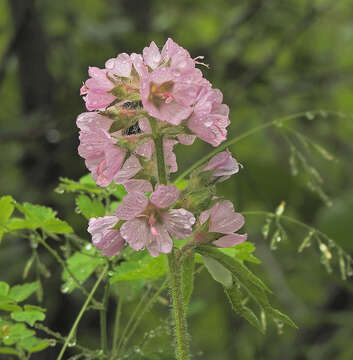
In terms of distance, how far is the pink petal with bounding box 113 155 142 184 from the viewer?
0.83 meters

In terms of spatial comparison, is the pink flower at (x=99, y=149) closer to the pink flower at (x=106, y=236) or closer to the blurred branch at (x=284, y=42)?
the pink flower at (x=106, y=236)

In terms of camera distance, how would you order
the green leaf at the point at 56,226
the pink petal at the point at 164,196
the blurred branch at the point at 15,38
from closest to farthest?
1. the pink petal at the point at 164,196
2. the green leaf at the point at 56,226
3. the blurred branch at the point at 15,38

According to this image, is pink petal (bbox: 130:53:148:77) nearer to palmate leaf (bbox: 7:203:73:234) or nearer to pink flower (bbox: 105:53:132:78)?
pink flower (bbox: 105:53:132:78)

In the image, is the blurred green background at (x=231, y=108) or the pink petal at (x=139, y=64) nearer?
the pink petal at (x=139, y=64)

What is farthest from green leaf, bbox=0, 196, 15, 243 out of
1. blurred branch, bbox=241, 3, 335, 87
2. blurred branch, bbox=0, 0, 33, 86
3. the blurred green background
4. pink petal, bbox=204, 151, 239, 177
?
blurred branch, bbox=241, 3, 335, 87

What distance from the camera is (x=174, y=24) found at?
108 inches

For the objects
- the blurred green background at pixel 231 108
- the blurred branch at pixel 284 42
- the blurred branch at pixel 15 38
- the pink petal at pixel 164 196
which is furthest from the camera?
the blurred branch at pixel 284 42

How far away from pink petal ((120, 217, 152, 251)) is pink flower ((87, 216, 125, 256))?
3cm

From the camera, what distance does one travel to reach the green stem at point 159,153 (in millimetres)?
773

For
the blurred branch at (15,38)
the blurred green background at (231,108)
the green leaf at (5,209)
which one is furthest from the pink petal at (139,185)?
the blurred branch at (15,38)

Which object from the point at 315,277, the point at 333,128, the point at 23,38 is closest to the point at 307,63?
the point at 333,128

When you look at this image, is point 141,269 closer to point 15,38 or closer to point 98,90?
point 98,90

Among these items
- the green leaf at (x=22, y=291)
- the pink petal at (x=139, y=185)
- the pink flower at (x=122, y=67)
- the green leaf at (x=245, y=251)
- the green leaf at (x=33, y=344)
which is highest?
the pink flower at (x=122, y=67)

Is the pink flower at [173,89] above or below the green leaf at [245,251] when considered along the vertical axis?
above
